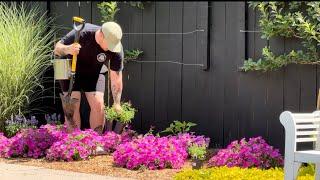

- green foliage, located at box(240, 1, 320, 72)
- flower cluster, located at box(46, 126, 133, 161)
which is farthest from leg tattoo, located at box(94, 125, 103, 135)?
green foliage, located at box(240, 1, 320, 72)

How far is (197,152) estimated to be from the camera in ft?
27.1

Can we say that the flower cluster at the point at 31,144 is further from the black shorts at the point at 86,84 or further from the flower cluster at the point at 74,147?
the black shorts at the point at 86,84

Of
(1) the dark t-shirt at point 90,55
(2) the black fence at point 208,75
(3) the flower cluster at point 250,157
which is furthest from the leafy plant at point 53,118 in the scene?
(3) the flower cluster at point 250,157

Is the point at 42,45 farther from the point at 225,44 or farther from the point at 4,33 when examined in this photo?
the point at 225,44

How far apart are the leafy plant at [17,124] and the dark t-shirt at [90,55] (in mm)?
1336

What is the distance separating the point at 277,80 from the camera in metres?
8.45

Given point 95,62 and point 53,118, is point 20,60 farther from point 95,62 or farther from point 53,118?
point 95,62

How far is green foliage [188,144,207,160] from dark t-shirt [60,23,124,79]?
5.24 feet

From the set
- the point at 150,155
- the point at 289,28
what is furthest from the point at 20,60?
the point at 289,28

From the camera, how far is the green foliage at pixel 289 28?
A: 791 centimetres

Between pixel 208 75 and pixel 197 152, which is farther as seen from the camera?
pixel 208 75

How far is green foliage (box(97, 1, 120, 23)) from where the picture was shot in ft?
33.2

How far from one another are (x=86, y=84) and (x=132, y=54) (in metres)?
0.86

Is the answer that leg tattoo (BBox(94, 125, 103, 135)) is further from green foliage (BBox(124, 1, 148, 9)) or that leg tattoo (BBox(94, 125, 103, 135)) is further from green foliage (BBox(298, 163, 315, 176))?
green foliage (BBox(298, 163, 315, 176))
